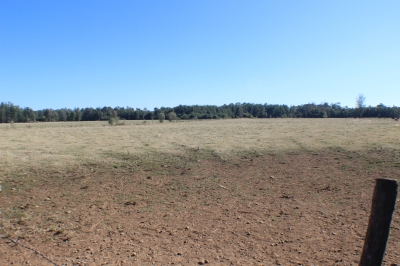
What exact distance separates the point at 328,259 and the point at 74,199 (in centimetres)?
706

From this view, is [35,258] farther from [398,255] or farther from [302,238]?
[398,255]

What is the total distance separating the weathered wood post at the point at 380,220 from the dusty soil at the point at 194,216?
2529 millimetres

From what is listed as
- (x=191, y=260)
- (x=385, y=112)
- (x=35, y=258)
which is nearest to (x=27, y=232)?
(x=35, y=258)

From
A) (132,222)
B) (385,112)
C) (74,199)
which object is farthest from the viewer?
(385,112)

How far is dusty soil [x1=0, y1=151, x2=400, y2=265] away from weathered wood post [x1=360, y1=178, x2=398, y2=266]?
2529mm

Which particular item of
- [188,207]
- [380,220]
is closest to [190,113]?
[188,207]

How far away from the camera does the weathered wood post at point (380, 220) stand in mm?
2719

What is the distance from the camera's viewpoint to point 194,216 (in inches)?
290

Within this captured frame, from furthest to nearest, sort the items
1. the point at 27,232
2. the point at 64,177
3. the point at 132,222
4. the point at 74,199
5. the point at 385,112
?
the point at 385,112 → the point at 64,177 → the point at 74,199 → the point at 132,222 → the point at 27,232

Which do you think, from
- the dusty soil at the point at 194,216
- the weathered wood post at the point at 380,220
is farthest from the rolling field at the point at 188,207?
the weathered wood post at the point at 380,220

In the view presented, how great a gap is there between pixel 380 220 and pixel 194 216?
5173mm

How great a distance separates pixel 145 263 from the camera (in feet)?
16.4

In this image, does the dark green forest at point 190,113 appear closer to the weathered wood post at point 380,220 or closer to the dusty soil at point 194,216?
the dusty soil at point 194,216

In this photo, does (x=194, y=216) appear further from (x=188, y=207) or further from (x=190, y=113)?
(x=190, y=113)
